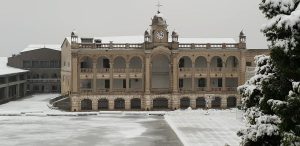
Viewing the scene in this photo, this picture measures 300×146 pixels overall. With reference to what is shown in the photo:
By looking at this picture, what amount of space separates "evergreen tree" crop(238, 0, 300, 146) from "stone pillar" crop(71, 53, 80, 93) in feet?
176

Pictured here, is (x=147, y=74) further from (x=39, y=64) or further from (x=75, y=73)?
(x=39, y=64)

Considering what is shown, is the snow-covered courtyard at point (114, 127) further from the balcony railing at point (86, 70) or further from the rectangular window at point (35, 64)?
the rectangular window at point (35, 64)

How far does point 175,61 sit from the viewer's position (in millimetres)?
69875

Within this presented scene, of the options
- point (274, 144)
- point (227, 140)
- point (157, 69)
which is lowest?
point (227, 140)

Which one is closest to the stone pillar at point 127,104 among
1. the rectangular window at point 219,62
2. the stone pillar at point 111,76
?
the stone pillar at point 111,76

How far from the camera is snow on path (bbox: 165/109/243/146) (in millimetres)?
39906

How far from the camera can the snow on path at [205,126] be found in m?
39.9

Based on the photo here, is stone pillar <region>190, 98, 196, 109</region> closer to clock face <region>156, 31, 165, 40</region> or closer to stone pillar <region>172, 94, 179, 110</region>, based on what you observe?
stone pillar <region>172, 94, 179, 110</region>

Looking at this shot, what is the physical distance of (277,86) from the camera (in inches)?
567

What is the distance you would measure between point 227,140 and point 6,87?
1909 inches

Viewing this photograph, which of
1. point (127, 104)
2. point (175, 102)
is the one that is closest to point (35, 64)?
point (127, 104)

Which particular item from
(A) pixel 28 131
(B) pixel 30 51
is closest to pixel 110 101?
(A) pixel 28 131

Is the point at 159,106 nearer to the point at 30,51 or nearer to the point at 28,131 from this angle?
the point at 28,131

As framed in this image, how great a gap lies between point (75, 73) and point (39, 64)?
27273mm
